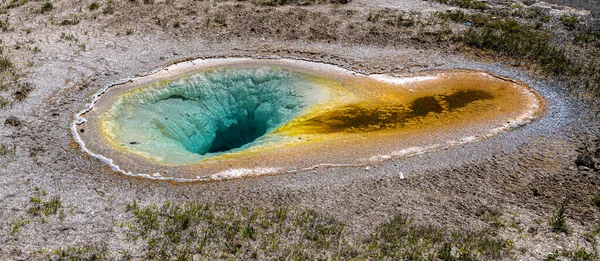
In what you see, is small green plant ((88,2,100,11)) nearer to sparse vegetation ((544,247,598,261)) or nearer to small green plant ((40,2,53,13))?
small green plant ((40,2,53,13))

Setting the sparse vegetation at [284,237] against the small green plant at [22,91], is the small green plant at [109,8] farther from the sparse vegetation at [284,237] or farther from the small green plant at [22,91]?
the sparse vegetation at [284,237]

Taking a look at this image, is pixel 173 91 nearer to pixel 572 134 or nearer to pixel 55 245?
pixel 55 245

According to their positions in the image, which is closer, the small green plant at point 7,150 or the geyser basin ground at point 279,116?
the small green plant at point 7,150

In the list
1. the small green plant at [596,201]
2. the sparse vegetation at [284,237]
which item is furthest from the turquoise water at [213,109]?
the small green plant at [596,201]

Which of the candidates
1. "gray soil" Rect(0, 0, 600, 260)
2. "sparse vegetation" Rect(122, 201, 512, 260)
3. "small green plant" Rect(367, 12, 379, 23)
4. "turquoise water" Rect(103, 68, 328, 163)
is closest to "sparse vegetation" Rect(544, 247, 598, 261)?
"gray soil" Rect(0, 0, 600, 260)

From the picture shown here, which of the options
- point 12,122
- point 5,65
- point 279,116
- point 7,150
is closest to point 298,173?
point 279,116

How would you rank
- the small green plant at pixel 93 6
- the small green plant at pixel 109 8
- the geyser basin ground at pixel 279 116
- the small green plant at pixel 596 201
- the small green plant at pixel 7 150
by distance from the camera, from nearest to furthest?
the small green plant at pixel 596 201, the small green plant at pixel 7 150, the geyser basin ground at pixel 279 116, the small green plant at pixel 109 8, the small green plant at pixel 93 6
